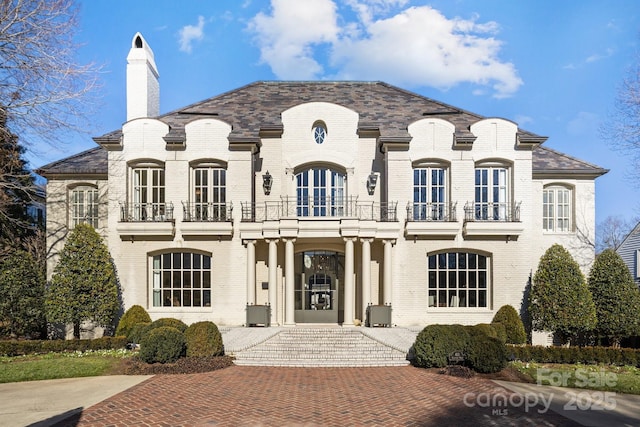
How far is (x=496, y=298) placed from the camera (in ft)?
66.8

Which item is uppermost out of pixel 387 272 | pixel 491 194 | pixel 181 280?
pixel 491 194

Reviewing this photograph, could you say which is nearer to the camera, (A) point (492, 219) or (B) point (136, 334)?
(B) point (136, 334)

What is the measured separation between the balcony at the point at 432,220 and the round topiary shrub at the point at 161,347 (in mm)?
10745

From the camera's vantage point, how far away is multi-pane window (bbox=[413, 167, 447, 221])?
2064cm

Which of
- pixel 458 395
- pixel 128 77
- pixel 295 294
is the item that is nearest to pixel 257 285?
pixel 295 294

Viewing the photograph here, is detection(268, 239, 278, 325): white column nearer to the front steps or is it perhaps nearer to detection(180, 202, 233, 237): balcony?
the front steps

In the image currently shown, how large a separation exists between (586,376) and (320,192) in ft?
40.5

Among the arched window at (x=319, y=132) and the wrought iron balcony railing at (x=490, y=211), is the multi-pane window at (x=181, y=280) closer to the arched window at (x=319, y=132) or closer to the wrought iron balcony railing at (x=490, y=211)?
the arched window at (x=319, y=132)

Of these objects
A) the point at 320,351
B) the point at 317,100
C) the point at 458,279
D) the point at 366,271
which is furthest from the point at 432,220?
the point at 317,100

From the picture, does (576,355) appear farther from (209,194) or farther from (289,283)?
(209,194)

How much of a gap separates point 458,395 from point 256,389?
16.0 feet

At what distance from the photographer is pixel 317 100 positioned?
77.6 feet

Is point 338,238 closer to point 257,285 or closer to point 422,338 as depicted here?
point 257,285

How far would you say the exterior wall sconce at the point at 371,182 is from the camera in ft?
68.0
